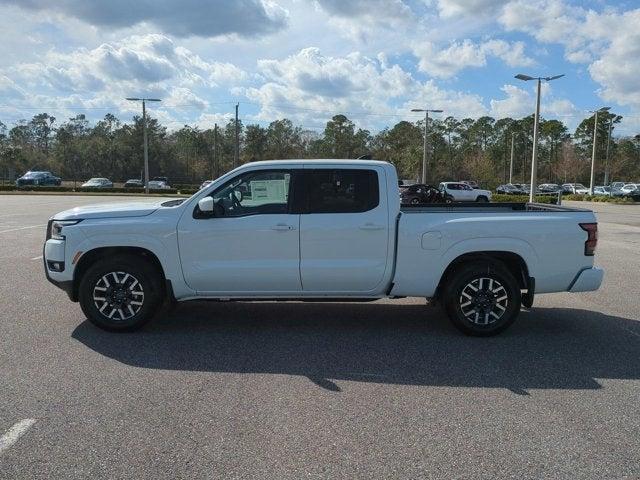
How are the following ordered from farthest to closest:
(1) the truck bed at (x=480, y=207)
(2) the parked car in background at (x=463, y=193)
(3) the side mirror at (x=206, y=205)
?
(2) the parked car in background at (x=463, y=193) < (1) the truck bed at (x=480, y=207) < (3) the side mirror at (x=206, y=205)

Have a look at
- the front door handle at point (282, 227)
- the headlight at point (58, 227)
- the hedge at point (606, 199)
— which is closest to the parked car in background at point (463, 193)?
the hedge at point (606, 199)

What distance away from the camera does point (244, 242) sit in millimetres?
5918

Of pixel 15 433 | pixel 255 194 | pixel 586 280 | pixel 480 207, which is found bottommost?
pixel 15 433

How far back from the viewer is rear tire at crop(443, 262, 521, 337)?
6.02 meters

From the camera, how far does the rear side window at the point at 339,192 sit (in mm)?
6000

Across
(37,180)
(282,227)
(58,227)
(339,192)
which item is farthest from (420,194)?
(37,180)

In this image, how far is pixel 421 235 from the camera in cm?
595

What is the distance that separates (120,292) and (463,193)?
3456 centimetres

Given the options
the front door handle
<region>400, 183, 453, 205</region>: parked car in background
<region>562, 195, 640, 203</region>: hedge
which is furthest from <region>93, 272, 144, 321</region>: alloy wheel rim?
<region>562, 195, 640, 203</region>: hedge

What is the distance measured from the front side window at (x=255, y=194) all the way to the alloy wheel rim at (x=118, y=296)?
1.27 meters

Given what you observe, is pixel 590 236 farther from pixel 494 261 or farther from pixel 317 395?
pixel 317 395

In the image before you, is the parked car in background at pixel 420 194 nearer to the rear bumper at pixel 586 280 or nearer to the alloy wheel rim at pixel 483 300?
the rear bumper at pixel 586 280

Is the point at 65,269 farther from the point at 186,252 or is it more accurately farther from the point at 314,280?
the point at 314,280

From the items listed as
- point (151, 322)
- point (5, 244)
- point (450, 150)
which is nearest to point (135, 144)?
point (450, 150)
